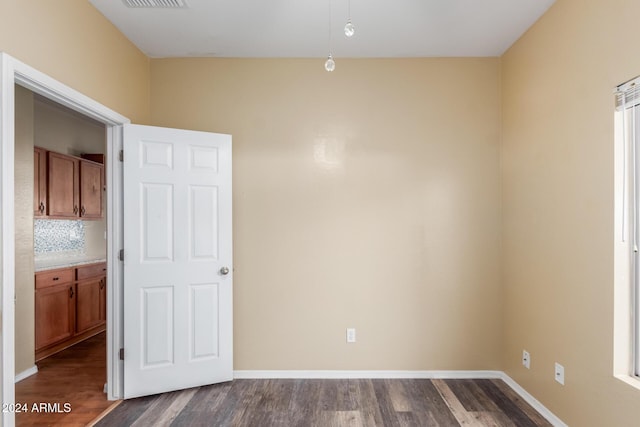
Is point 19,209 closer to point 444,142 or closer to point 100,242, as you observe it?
point 100,242

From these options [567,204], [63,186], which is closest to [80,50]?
[63,186]

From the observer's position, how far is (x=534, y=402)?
2.77m

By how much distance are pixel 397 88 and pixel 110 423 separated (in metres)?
3.39

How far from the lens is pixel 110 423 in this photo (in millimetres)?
2545

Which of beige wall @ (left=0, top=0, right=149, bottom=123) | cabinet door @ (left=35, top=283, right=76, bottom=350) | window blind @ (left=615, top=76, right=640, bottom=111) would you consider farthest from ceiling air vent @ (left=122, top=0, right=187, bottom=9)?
cabinet door @ (left=35, top=283, right=76, bottom=350)

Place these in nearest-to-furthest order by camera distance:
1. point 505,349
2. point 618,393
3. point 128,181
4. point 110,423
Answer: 1. point 618,393
2. point 110,423
3. point 128,181
4. point 505,349

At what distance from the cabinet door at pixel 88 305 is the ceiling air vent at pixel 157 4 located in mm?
3213

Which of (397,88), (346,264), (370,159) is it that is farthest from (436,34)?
(346,264)

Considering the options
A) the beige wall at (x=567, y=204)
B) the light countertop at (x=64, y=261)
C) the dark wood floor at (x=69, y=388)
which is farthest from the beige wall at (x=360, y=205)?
the light countertop at (x=64, y=261)

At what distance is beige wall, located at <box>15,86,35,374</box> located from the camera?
10.9 ft

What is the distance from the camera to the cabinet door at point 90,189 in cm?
458

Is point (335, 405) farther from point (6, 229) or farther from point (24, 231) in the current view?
point (24, 231)

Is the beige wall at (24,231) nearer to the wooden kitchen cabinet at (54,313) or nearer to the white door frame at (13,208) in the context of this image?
the wooden kitchen cabinet at (54,313)

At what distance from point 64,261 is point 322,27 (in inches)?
150
